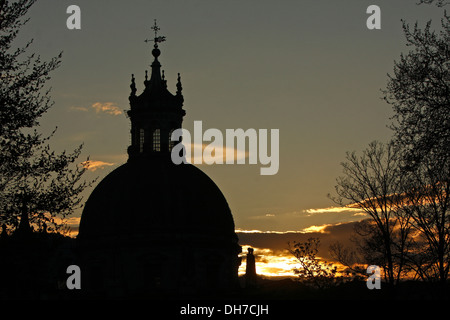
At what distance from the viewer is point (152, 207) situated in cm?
7738

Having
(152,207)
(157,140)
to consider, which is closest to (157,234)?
(152,207)

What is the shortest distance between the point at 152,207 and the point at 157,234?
261 cm

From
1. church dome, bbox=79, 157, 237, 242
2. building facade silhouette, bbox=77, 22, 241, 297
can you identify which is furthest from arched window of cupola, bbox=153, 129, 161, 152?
church dome, bbox=79, 157, 237, 242

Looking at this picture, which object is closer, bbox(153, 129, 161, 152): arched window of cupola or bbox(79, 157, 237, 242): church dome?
bbox(79, 157, 237, 242): church dome

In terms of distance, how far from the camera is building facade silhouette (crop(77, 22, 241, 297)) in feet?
247

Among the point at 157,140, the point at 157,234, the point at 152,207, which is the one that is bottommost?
the point at 157,234

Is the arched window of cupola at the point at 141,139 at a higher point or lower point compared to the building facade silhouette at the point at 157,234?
higher

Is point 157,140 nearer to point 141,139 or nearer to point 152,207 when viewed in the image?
point 141,139

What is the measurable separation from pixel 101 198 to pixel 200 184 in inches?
363

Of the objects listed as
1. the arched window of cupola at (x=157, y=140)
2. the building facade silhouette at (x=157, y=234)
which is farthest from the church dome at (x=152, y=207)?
the arched window of cupola at (x=157, y=140)

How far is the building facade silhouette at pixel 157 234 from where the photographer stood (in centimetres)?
7531

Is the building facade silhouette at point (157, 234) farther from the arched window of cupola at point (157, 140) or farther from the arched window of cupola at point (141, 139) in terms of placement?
the arched window of cupola at point (141, 139)

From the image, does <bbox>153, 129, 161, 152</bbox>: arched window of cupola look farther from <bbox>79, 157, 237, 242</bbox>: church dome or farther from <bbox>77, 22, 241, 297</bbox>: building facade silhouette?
<bbox>79, 157, 237, 242</bbox>: church dome
